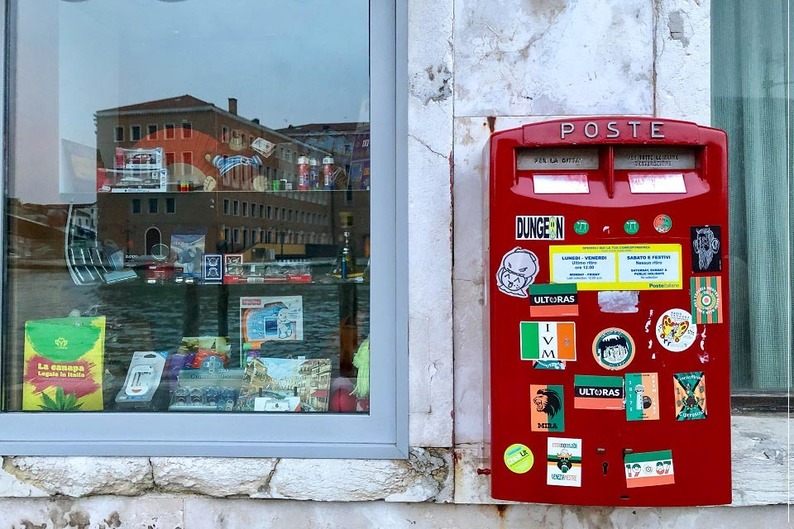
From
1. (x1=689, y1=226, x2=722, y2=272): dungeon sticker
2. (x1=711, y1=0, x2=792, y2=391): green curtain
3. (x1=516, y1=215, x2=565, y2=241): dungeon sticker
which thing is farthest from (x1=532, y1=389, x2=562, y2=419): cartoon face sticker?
(x1=711, y1=0, x2=792, y2=391): green curtain

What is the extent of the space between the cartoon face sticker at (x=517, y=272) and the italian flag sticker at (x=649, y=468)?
0.65 metres

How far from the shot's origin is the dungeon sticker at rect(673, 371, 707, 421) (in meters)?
2.13

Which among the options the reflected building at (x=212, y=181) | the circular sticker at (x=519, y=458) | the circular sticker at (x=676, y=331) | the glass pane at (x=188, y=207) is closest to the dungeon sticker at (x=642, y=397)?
the circular sticker at (x=676, y=331)

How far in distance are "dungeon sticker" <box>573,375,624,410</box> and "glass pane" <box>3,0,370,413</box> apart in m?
0.97

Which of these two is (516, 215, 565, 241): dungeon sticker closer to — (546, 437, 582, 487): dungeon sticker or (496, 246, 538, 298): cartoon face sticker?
(496, 246, 538, 298): cartoon face sticker

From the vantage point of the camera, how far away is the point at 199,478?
2590mm

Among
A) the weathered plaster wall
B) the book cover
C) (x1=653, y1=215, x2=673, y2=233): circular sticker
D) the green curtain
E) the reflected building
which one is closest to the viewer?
(x1=653, y1=215, x2=673, y2=233): circular sticker

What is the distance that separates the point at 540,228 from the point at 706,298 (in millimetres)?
592

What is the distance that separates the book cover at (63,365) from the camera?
2861 millimetres

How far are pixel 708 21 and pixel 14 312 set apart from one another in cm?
317

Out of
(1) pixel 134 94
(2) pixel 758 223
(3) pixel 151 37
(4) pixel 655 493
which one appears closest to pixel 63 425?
(1) pixel 134 94

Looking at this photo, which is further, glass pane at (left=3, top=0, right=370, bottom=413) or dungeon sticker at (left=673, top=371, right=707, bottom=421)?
glass pane at (left=3, top=0, right=370, bottom=413)

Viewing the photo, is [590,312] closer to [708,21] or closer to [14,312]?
[708,21]

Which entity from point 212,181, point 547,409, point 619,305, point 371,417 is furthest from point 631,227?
point 212,181
